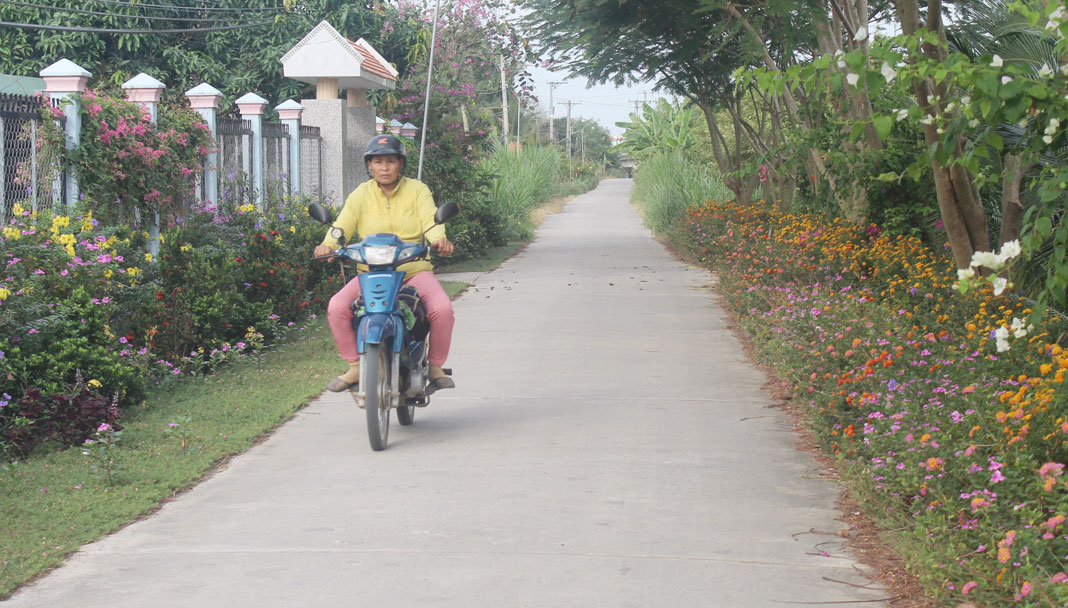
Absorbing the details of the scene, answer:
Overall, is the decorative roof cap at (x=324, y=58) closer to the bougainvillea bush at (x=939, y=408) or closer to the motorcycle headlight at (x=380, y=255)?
the bougainvillea bush at (x=939, y=408)

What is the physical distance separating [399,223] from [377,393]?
1235mm

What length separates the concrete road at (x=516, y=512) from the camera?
451cm

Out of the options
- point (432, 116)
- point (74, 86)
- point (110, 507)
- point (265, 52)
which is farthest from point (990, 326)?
point (265, 52)

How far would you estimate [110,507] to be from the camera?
5598mm

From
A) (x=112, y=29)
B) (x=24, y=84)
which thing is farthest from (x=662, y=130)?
(x=24, y=84)

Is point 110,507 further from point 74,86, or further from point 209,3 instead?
point 209,3

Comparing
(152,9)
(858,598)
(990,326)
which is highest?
(152,9)

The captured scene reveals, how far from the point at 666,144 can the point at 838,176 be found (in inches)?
1106

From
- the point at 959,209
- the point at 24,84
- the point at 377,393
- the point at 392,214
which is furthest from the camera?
the point at 24,84

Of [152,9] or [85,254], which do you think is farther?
[152,9]

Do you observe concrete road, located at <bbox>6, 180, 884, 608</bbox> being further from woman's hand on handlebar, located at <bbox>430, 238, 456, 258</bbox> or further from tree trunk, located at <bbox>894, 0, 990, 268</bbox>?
tree trunk, located at <bbox>894, 0, 990, 268</bbox>

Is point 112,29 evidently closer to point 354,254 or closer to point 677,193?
point 677,193

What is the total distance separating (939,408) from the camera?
5379 millimetres

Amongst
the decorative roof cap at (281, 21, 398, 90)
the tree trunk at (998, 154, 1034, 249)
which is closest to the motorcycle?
the tree trunk at (998, 154, 1034, 249)
